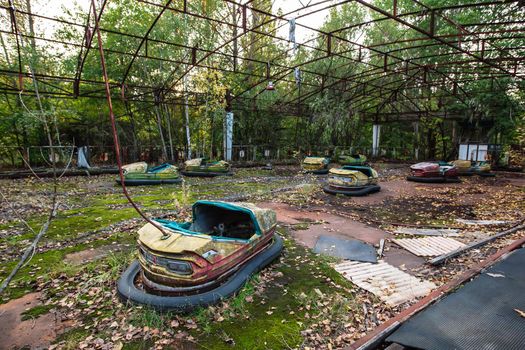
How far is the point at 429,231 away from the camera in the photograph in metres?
4.69

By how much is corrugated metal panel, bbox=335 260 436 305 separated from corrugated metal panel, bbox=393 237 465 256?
0.69m

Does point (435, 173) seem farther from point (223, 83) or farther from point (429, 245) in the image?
point (223, 83)

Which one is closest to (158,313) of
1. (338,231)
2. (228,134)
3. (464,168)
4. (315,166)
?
(338,231)

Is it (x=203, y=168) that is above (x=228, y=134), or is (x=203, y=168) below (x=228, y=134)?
below

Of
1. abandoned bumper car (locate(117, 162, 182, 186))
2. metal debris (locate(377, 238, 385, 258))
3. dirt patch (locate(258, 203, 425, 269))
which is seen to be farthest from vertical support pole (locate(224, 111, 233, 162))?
metal debris (locate(377, 238, 385, 258))

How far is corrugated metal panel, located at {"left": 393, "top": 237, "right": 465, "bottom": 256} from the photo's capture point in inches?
150

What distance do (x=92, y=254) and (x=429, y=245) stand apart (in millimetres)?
4543

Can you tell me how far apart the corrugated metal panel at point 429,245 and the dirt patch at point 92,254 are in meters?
3.86

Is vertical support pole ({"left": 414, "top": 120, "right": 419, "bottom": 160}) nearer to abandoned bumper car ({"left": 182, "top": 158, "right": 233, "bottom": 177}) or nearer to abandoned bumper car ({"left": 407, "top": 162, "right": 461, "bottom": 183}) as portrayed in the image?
abandoned bumper car ({"left": 407, "top": 162, "right": 461, "bottom": 183})

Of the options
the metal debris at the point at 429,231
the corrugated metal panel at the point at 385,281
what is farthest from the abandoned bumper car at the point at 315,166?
the corrugated metal panel at the point at 385,281

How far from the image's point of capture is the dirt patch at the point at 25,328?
2.11 meters

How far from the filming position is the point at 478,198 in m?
7.61

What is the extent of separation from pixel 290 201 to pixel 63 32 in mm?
11986

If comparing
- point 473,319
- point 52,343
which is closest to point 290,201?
point 473,319
